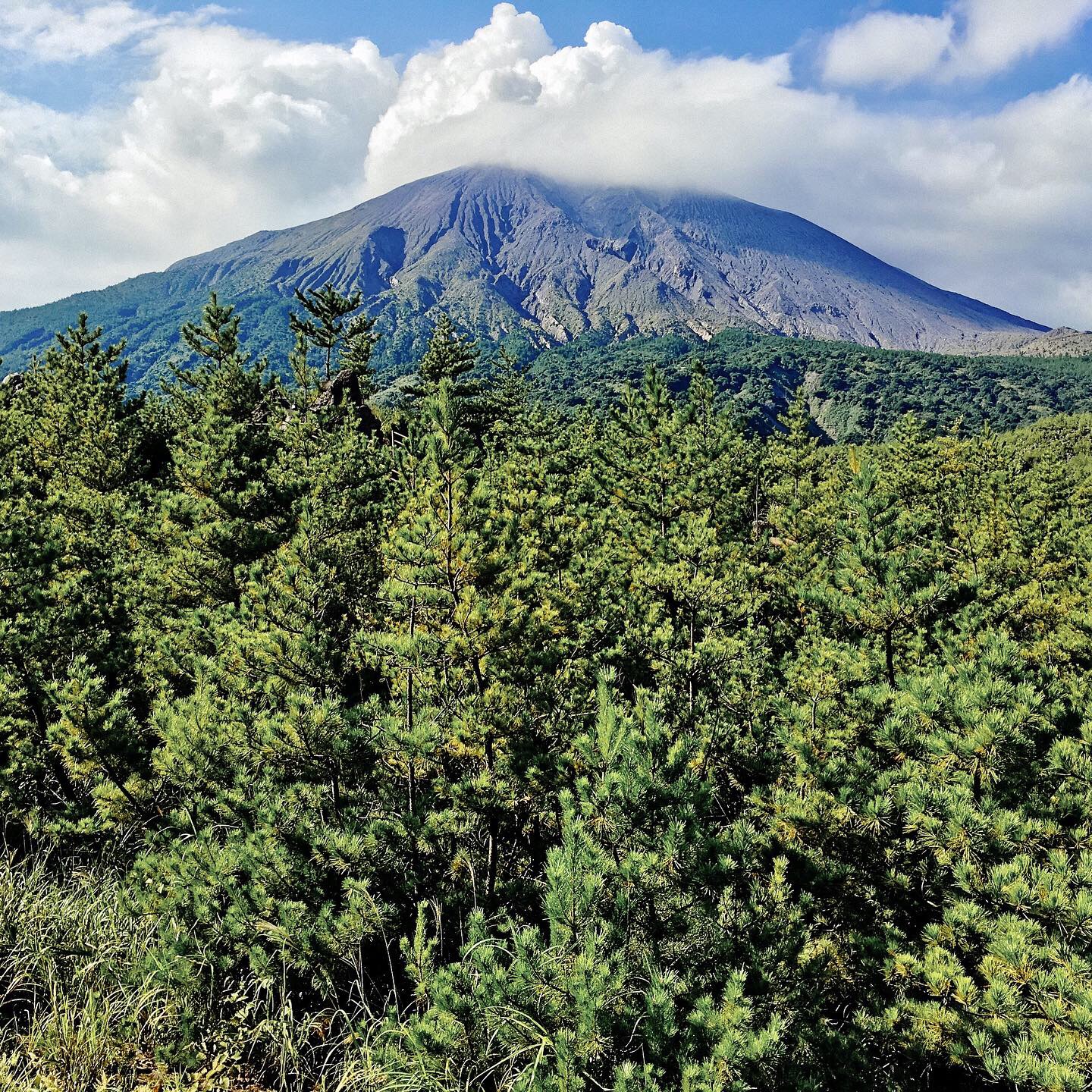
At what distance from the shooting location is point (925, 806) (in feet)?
22.5

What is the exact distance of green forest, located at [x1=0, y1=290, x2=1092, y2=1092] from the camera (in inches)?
181

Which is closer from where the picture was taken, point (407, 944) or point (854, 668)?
point (407, 944)

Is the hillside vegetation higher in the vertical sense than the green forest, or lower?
higher

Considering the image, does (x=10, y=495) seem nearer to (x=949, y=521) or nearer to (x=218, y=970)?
(x=218, y=970)

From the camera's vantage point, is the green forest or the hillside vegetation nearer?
the green forest

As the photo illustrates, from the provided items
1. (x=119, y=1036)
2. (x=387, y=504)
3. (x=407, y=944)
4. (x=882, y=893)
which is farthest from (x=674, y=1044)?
(x=387, y=504)

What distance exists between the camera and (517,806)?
35.5 feet

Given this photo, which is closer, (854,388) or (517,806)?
(517,806)

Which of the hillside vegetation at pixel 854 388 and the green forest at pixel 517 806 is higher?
the hillside vegetation at pixel 854 388

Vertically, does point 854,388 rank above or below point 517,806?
above

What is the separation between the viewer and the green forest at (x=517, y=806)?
15.1ft

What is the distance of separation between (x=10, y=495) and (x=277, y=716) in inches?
510

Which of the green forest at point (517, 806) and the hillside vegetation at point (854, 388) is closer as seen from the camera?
the green forest at point (517, 806)

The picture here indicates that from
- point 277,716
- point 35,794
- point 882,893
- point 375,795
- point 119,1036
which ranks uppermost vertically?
point 277,716
